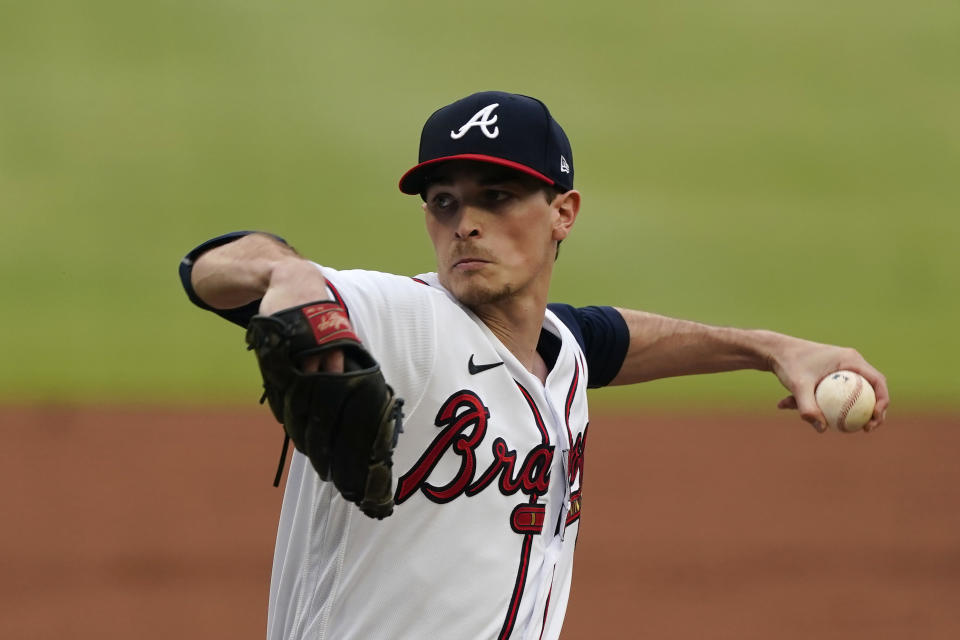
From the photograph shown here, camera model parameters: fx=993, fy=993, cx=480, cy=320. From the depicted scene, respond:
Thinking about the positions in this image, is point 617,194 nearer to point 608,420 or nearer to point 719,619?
point 608,420

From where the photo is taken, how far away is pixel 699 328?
2.09 meters

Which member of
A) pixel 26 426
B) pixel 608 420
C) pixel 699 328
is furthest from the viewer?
pixel 608 420

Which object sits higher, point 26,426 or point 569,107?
point 569,107

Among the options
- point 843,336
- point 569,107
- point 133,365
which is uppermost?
point 569,107

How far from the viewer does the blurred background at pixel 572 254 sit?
12.9 feet

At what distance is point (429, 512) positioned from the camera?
4.59 ft

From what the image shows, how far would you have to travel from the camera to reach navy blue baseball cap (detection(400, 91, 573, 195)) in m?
1.50

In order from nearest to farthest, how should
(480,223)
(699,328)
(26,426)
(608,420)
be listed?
(480,223)
(699,328)
(26,426)
(608,420)

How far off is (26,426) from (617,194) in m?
2.73

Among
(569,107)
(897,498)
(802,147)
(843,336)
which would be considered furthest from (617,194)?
(897,498)

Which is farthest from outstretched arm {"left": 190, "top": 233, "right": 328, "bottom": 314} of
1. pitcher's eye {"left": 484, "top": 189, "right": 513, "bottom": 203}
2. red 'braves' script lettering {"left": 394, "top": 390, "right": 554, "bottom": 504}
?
pitcher's eye {"left": 484, "top": 189, "right": 513, "bottom": 203}

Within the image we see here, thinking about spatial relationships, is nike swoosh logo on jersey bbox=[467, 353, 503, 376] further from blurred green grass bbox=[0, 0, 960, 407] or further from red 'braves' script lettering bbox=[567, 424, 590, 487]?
blurred green grass bbox=[0, 0, 960, 407]

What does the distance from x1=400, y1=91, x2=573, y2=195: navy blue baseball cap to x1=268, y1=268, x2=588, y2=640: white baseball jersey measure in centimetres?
20

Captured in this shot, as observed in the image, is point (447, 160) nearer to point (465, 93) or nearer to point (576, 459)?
point (576, 459)
